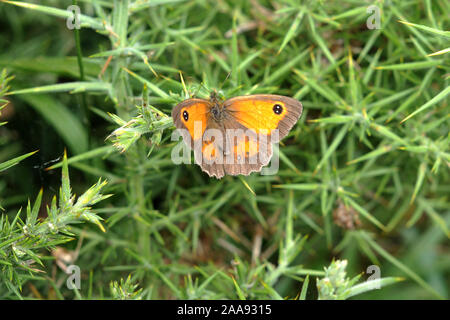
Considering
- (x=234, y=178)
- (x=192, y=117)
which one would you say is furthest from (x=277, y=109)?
(x=234, y=178)

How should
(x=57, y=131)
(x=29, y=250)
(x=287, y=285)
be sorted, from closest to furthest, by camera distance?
(x=29, y=250)
(x=57, y=131)
(x=287, y=285)

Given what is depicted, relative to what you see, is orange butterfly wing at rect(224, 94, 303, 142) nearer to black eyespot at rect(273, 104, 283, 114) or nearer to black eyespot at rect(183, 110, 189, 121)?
black eyespot at rect(273, 104, 283, 114)

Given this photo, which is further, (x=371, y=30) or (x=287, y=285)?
(x=287, y=285)

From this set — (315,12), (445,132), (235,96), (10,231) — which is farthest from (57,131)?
(445,132)

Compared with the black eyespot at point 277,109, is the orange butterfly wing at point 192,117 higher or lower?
lower


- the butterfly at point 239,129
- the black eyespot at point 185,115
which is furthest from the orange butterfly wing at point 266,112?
the black eyespot at point 185,115

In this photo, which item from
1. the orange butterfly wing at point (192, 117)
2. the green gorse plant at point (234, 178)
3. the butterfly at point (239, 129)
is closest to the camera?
the orange butterfly wing at point (192, 117)

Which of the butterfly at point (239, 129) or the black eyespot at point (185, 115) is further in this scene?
the butterfly at point (239, 129)

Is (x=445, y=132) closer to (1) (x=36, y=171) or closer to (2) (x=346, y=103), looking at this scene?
(2) (x=346, y=103)

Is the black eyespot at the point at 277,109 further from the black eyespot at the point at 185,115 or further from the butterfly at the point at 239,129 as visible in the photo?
the black eyespot at the point at 185,115
